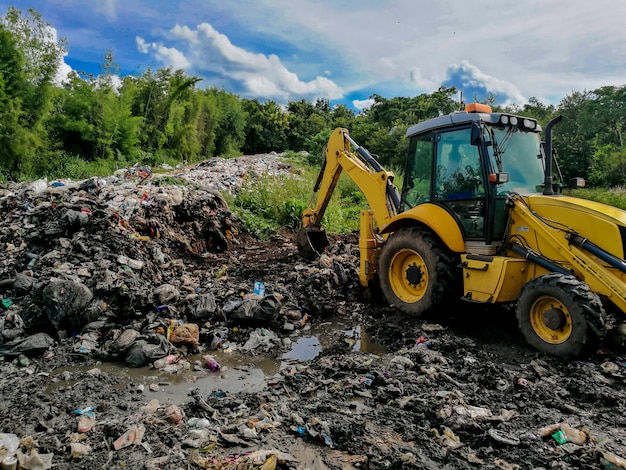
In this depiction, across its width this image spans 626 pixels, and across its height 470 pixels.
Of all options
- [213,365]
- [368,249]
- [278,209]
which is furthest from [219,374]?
[278,209]

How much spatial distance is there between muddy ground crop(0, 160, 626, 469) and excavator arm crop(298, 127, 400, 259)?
1.17 metres

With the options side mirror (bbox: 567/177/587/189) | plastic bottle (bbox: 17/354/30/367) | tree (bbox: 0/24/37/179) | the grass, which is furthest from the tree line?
plastic bottle (bbox: 17/354/30/367)

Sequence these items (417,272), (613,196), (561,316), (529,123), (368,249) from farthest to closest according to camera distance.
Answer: (613,196) < (368,249) < (417,272) < (529,123) < (561,316)

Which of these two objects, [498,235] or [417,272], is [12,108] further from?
[498,235]

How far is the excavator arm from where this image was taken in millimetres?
5639

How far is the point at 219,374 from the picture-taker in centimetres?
387

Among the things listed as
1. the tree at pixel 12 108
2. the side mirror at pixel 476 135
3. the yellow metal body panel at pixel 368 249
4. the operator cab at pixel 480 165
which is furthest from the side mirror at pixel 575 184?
the tree at pixel 12 108

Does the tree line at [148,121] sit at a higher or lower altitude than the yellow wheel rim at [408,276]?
higher

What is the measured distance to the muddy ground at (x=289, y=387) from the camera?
8.52 feet

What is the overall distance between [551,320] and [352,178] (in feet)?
10.7

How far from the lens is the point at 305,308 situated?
534cm

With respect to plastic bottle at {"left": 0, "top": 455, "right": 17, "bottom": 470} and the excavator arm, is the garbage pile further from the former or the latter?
plastic bottle at {"left": 0, "top": 455, "right": 17, "bottom": 470}

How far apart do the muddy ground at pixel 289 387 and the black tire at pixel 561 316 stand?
6.3 inches

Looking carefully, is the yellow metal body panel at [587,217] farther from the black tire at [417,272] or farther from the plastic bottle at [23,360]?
the plastic bottle at [23,360]
